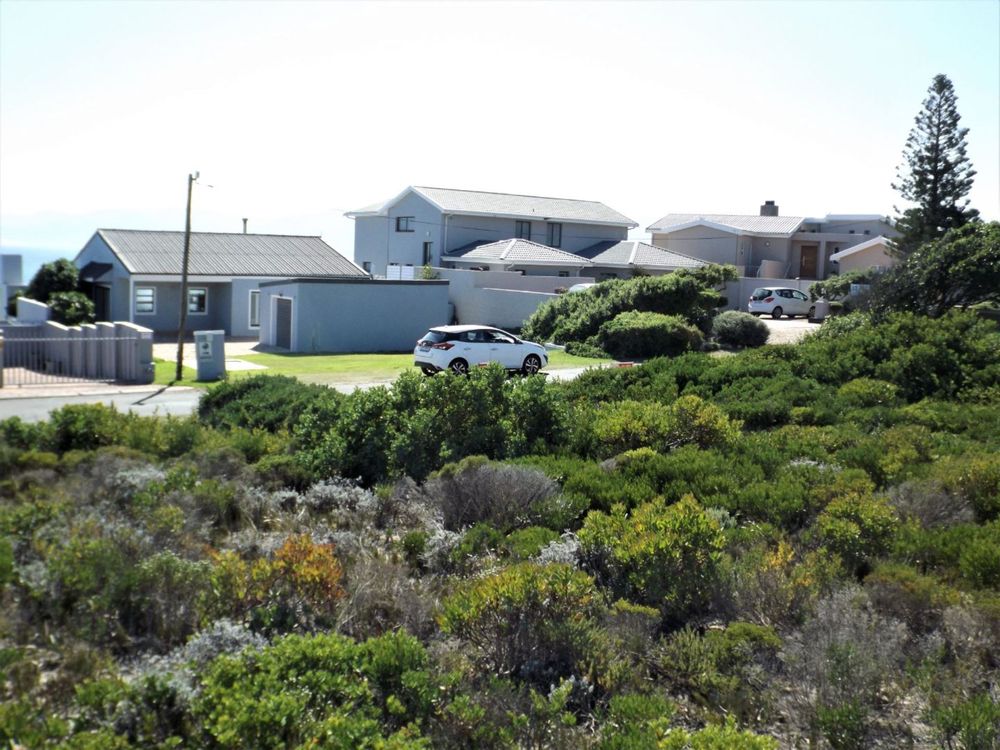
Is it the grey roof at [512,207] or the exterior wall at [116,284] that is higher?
the grey roof at [512,207]

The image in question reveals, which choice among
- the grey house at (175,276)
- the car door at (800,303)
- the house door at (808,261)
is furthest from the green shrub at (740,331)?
the house door at (808,261)

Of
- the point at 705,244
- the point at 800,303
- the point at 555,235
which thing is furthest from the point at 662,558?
the point at 705,244

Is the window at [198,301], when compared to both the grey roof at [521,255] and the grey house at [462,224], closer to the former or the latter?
the grey house at [462,224]

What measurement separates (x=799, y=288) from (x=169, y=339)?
98.4 ft

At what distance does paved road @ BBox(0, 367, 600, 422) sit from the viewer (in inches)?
856

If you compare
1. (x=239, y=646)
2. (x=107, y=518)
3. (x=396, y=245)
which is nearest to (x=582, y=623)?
(x=239, y=646)

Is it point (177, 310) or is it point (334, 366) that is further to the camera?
point (177, 310)

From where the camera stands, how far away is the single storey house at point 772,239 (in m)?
58.6

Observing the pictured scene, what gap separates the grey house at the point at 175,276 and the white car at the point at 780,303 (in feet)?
58.2

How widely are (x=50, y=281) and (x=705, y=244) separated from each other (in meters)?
36.1

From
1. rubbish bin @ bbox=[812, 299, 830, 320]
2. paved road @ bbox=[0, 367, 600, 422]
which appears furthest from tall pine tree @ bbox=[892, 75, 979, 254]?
paved road @ bbox=[0, 367, 600, 422]

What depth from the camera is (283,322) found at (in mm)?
38094

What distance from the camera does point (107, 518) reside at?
871 centimetres

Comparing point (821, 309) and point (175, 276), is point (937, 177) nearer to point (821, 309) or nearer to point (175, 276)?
point (821, 309)
